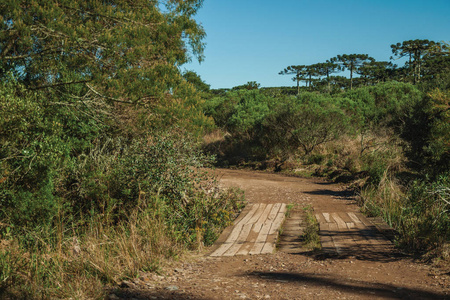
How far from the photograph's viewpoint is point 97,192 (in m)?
7.87

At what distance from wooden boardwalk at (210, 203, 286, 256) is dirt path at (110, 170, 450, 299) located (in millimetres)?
222

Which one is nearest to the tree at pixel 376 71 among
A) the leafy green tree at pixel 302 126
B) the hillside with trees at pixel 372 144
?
A: the hillside with trees at pixel 372 144

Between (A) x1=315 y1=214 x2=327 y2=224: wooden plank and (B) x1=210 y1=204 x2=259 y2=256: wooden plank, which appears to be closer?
(B) x1=210 y1=204 x2=259 y2=256: wooden plank

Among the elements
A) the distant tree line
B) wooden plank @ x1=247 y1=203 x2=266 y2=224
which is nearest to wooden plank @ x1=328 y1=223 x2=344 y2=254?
wooden plank @ x1=247 y1=203 x2=266 y2=224

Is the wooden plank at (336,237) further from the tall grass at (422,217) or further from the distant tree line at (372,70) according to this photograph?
the distant tree line at (372,70)

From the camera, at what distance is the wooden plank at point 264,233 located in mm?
6260

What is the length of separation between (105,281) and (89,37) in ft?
21.8

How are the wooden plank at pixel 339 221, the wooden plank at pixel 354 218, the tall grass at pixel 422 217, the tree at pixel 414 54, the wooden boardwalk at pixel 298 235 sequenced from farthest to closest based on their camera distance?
the tree at pixel 414 54 < the wooden plank at pixel 354 218 < the wooden plank at pixel 339 221 < the wooden boardwalk at pixel 298 235 < the tall grass at pixel 422 217

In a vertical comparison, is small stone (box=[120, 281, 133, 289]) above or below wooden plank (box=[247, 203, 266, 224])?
below

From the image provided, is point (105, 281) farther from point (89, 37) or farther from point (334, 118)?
point (334, 118)

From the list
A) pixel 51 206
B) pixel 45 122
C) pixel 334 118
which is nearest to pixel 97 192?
pixel 51 206

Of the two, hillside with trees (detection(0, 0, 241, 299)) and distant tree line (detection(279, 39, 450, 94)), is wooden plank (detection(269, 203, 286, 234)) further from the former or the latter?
distant tree line (detection(279, 39, 450, 94))

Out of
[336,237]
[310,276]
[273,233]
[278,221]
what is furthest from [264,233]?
[310,276]

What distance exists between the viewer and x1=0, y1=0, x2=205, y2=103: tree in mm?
8891
